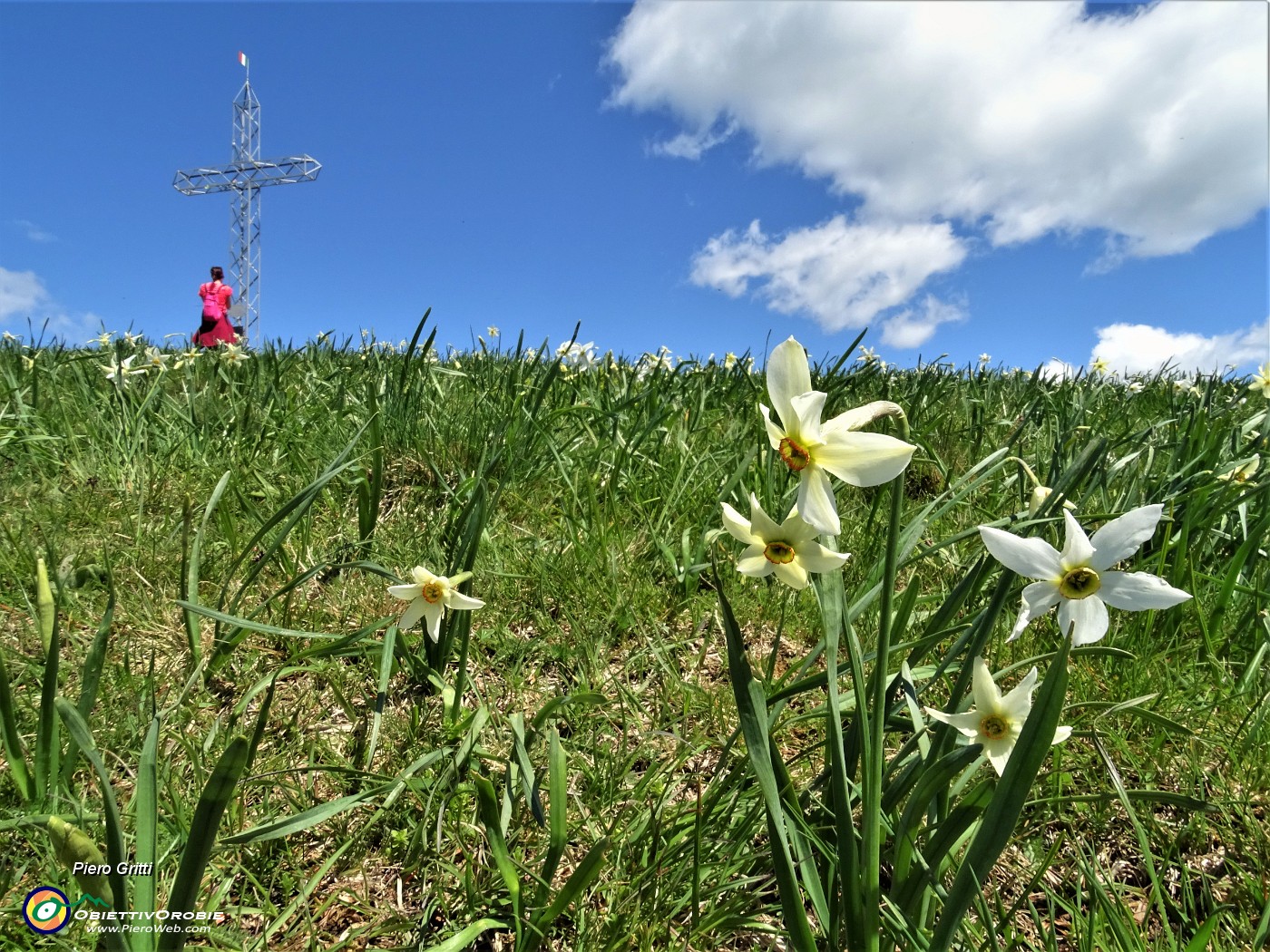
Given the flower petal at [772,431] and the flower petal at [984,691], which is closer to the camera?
the flower petal at [772,431]

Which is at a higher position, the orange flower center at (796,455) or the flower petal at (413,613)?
the orange flower center at (796,455)

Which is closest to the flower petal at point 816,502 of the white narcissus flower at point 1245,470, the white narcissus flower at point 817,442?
the white narcissus flower at point 817,442

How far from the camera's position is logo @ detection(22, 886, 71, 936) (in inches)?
47.1

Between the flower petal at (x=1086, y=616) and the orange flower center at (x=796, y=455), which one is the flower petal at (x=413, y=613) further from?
the flower petal at (x=1086, y=616)

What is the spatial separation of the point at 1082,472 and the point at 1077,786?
0.91m

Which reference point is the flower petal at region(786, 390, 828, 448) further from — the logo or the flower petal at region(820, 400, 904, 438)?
the logo

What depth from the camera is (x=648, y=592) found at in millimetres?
2311

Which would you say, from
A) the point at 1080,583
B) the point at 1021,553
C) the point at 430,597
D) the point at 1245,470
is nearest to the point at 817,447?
the point at 1021,553

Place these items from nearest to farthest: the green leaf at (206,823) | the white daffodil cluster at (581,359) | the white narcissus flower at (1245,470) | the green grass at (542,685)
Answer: the green leaf at (206,823) → the green grass at (542,685) → the white narcissus flower at (1245,470) → the white daffodil cluster at (581,359)

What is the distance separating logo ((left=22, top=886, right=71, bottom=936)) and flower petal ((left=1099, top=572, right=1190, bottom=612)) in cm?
178

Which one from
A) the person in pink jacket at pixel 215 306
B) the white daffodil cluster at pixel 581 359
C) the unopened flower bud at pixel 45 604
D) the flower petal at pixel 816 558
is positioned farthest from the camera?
the person in pink jacket at pixel 215 306

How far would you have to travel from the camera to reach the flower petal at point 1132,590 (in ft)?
3.19

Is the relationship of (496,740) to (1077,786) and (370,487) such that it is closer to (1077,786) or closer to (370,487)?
(370,487)

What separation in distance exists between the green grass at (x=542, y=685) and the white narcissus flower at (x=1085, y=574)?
0.10 m
